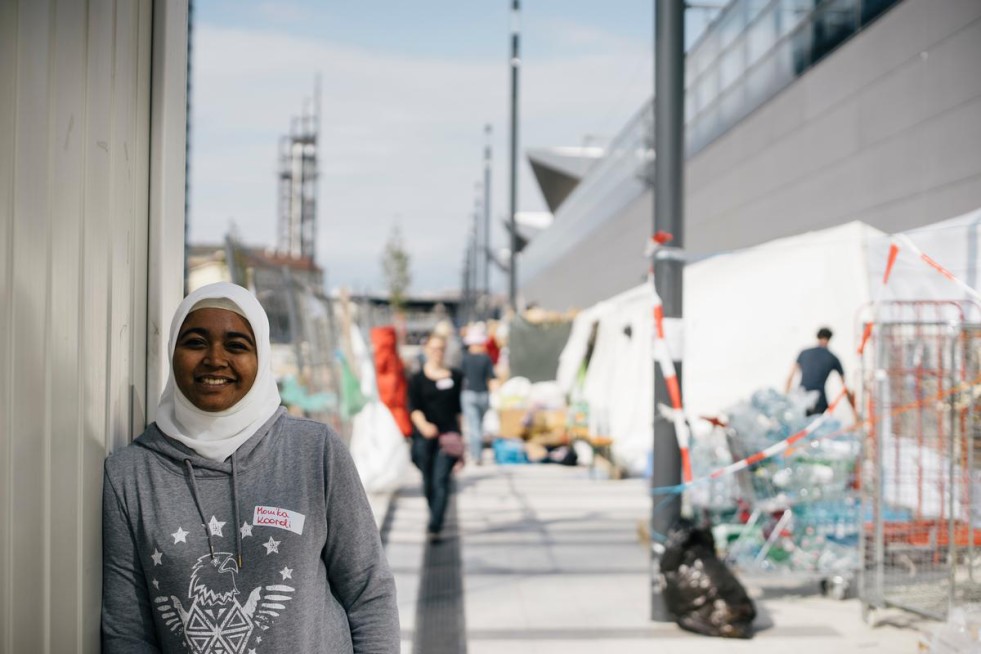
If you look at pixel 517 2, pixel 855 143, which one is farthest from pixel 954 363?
pixel 517 2

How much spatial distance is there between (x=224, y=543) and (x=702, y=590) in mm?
4603

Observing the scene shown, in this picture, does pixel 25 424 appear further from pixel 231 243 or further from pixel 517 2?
pixel 517 2

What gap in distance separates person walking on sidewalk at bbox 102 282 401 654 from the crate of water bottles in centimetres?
498

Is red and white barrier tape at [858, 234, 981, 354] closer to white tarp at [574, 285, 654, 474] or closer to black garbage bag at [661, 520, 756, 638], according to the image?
black garbage bag at [661, 520, 756, 638]

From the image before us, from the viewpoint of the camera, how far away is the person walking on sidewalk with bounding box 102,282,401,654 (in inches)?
79.5

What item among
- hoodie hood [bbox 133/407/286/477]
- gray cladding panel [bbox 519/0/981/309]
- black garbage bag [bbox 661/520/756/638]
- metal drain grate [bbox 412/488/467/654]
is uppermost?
gray cladding panel [bbox 519/0/981/309]

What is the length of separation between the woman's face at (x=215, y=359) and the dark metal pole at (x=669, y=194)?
481 cm

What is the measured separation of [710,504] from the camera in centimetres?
724

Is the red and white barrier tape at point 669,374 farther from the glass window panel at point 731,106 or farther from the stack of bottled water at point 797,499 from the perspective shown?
the glass window panel at point 731,106

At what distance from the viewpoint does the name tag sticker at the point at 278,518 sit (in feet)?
6.72

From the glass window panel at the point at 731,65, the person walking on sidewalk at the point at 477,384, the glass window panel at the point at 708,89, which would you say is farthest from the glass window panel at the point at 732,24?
the person walking on sidewalk at the point at 477,384

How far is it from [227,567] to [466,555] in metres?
6.63

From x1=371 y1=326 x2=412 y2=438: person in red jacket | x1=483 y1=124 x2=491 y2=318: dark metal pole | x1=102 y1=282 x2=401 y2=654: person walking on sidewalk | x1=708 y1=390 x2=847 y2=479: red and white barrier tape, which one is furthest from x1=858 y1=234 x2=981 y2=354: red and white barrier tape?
x1=483 y1=124 x2=491 y2=318: dark metal pole

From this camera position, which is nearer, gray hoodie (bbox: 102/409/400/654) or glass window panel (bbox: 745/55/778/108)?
gray hoodie (bbox: 102/409/400/654)
